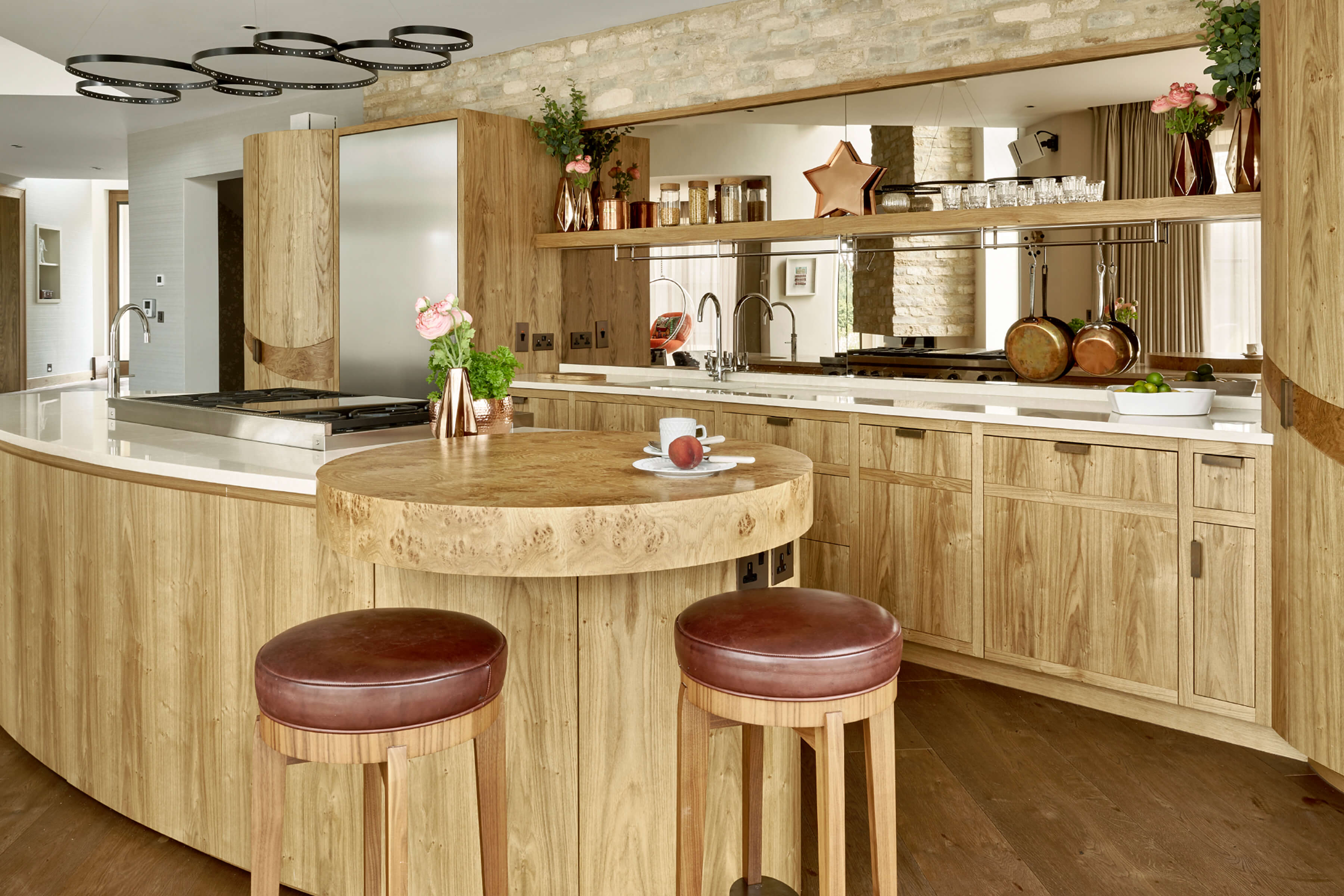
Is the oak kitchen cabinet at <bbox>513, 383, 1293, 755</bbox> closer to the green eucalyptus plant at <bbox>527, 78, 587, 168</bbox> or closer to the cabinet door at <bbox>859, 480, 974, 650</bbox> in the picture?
the cabinet door at <bbox>859, 480, 974, 650</bbox>

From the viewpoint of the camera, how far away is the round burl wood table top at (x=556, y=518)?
1.57m

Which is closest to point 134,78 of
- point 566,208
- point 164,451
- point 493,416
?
point 164,451

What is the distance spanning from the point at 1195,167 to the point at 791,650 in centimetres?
282

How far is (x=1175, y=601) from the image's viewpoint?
121 inches

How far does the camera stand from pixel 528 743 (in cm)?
198

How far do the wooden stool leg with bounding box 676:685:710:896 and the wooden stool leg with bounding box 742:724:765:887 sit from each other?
234 mm

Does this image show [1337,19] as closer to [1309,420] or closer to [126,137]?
[1309,420]

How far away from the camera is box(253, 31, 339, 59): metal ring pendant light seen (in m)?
3.29

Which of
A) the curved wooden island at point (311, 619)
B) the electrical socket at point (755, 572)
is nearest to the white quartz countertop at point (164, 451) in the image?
the curved wooden island at point (311, 619)

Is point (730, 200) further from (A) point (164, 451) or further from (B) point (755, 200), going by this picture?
(A) point (164, 451)

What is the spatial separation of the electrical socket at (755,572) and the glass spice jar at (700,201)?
10.7 feet

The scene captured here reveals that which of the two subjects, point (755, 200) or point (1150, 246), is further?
point (755, 200)

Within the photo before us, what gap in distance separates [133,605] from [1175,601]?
2785mm

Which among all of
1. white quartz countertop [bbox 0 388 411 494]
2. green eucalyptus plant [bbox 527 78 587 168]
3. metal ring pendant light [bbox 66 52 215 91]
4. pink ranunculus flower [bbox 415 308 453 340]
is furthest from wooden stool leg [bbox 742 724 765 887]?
green eucalyptus plant [bbox 527 78 587 168]
